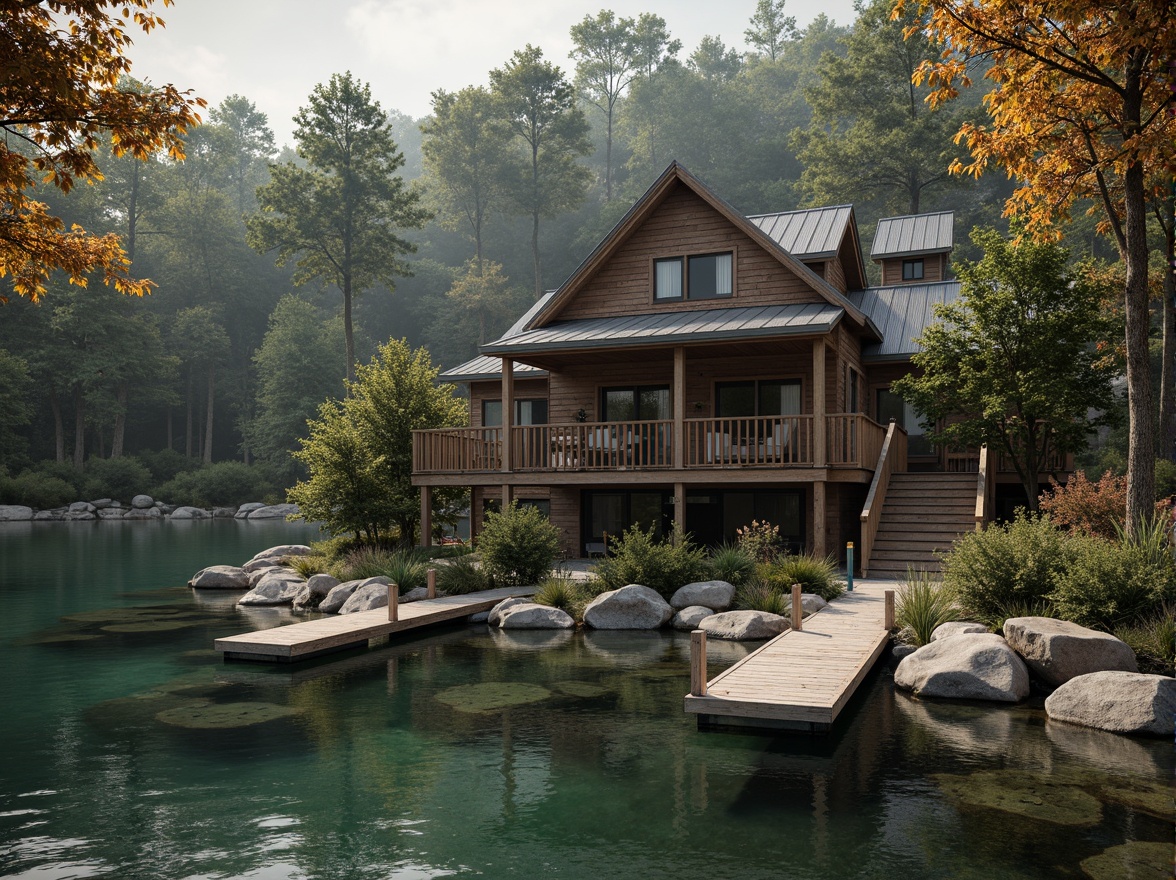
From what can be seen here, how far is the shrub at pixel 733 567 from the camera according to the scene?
59.5 ft

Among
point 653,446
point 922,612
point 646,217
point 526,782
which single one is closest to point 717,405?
point 653,446

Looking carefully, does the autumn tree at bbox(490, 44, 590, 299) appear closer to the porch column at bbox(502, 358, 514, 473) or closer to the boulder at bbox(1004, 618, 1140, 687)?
the porch column at bbox(502, 358, 514, 473)

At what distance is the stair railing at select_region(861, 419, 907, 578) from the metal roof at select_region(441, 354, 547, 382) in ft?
32.0

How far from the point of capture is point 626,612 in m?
17.1

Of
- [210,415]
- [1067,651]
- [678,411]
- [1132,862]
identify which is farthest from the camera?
[210,415]

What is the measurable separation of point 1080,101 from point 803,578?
9278mm

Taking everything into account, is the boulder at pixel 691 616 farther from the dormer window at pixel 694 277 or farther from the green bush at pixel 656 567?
the dormer window at pixel 694 277

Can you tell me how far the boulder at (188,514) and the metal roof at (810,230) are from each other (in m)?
42.1

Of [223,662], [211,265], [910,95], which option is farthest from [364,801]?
[211,265]

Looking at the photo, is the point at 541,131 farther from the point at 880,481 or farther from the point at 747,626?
the point at 747,626

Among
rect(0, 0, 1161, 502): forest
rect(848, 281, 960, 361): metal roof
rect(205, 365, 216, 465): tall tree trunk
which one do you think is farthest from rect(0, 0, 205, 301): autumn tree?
rect(205, 365, 216, 465): tall tree trunk

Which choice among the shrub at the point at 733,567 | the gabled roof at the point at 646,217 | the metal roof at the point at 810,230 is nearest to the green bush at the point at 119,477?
the gabled roof at the point at 646,217

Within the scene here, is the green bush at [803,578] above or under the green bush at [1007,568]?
under

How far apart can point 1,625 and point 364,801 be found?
14117 millimetres
